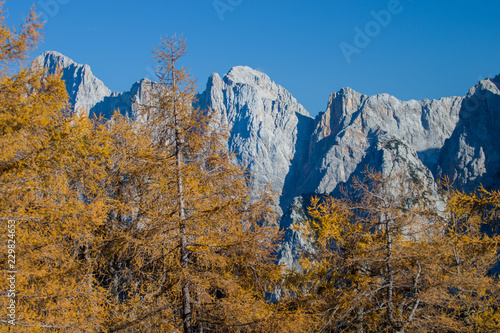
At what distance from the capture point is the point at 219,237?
6.53 m

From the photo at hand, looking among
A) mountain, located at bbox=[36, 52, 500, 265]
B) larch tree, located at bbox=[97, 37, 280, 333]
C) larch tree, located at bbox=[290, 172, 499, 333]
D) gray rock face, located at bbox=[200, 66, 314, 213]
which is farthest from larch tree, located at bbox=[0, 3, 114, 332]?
gray rock face, located at bbox=[200, 66, 314, 213]

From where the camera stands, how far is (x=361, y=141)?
148750 millimetres

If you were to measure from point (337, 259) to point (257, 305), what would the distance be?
2354 millimetres

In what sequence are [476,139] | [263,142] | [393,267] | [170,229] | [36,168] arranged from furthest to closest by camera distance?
[263,142]
[476,139]
[393,267]
[170,229]
[36,168]

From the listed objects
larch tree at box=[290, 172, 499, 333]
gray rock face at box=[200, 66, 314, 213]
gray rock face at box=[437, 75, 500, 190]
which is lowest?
larch tree at box=[290, 172, 499, 333]

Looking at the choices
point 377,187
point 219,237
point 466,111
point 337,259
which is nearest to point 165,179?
point 219,237

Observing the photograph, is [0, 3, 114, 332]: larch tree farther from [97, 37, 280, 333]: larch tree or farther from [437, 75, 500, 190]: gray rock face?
[437, 75, 500, 190]: gray rock face

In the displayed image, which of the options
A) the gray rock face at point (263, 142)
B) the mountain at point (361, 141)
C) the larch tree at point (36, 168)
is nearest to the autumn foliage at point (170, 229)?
the larch tree at point (36, 168)

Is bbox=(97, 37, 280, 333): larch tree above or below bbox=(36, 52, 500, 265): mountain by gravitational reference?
below

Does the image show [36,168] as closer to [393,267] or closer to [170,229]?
[170,229]

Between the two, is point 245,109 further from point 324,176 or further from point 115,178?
point 115,178

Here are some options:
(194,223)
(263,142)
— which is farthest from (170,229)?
(263,142)

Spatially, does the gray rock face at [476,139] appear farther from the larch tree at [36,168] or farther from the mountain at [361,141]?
the larch tree at [36,168]

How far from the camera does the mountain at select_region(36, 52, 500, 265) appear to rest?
100438 mm
